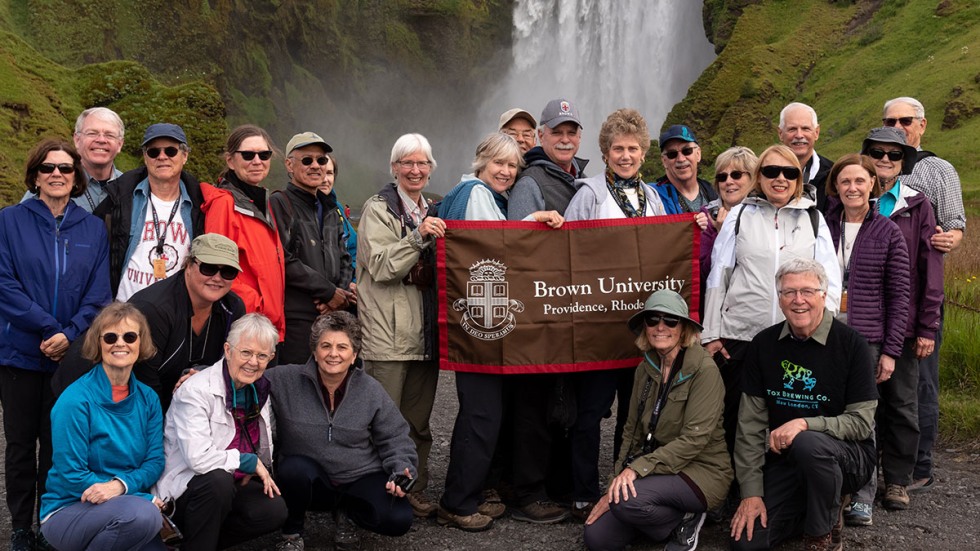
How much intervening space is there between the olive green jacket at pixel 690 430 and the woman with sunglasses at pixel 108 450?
3.13m

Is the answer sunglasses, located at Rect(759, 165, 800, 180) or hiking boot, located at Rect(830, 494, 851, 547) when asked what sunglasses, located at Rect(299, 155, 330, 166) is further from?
hiking boot, located at Rect(830, 494, 851, 547)

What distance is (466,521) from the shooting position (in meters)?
6.32

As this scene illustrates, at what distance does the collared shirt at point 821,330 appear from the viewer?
233 inches

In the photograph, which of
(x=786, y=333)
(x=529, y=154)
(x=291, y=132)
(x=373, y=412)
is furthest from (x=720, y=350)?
(x=291, y=132)

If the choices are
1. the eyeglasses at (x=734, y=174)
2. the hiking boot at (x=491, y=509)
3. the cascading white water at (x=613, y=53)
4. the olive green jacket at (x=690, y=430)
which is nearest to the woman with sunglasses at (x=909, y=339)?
the eyeglasses at (x=734, y=174)

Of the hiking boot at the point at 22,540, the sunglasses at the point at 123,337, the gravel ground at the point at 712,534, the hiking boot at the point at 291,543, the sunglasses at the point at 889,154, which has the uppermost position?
the sunglasses at the point at 889,154

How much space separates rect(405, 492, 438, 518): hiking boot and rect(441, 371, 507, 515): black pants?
22 cm

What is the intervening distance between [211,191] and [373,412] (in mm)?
2045

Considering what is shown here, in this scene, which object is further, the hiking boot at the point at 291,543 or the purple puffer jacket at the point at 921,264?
the purple puffer jacket at the point at 921,264

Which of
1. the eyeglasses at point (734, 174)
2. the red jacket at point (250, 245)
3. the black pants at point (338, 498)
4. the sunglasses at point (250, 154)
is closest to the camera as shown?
the black pants at point (338, 498)

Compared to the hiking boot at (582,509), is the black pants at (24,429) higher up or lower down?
higher up

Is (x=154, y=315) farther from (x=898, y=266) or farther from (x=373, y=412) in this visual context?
(x=898, y=266)

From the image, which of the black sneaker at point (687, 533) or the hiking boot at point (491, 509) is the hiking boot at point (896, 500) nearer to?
the black sneaker at point (687, 533)

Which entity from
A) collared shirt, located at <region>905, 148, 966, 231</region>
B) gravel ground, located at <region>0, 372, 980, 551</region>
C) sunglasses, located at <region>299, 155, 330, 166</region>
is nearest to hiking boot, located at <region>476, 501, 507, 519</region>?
gravel ground, located at <region>0, 372, 980, 551</region>
